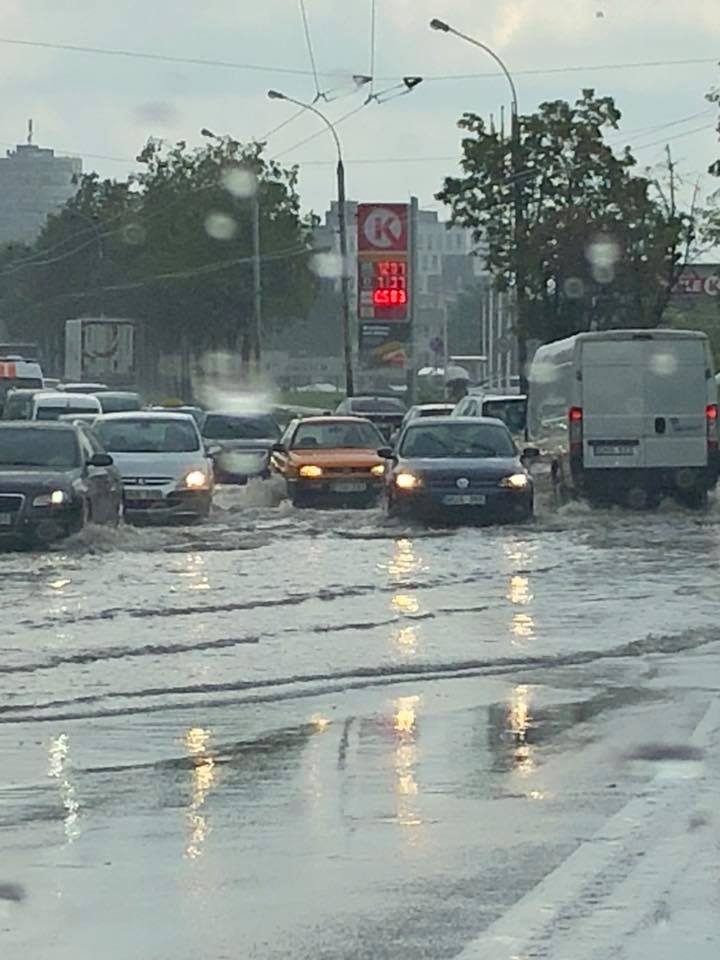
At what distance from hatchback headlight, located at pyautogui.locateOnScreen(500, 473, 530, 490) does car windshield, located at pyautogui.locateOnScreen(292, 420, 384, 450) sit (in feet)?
16.2

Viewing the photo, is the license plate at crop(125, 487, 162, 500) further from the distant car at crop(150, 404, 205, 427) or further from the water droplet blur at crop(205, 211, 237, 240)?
the water droplet blur at crop(205, 211, 237, 240)

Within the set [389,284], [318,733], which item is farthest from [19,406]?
[318,733]

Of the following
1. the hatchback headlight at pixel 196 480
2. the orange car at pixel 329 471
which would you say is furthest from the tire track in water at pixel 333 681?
the orange car at pixel 329 471

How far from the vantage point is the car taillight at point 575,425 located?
98.7 ft

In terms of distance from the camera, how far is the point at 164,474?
28.2 metres

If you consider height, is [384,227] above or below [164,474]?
above

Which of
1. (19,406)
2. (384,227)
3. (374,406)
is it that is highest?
(384,227)

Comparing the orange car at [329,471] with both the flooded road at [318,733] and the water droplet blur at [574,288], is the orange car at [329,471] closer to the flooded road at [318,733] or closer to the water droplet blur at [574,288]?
the flooded road at [318,733]

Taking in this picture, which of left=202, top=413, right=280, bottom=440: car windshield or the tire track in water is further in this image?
left=202, top=413, right=280, bottom=440: car windshield

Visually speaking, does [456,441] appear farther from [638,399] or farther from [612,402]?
[638,399]

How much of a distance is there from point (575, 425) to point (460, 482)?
3.19 meters

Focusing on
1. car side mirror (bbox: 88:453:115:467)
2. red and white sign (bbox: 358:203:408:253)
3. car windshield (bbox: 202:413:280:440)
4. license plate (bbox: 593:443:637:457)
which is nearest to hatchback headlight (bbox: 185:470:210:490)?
car side mirror (bbox: 88:453:115:467)

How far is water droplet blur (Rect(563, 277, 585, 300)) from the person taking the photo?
52.7 meters

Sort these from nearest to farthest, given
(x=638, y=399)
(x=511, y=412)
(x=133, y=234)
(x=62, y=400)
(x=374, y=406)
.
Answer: (x=638, y=399) < (x=511, y=412) < (x=62, y=400) < (x=374, y=406) < (x=133, y=234)
